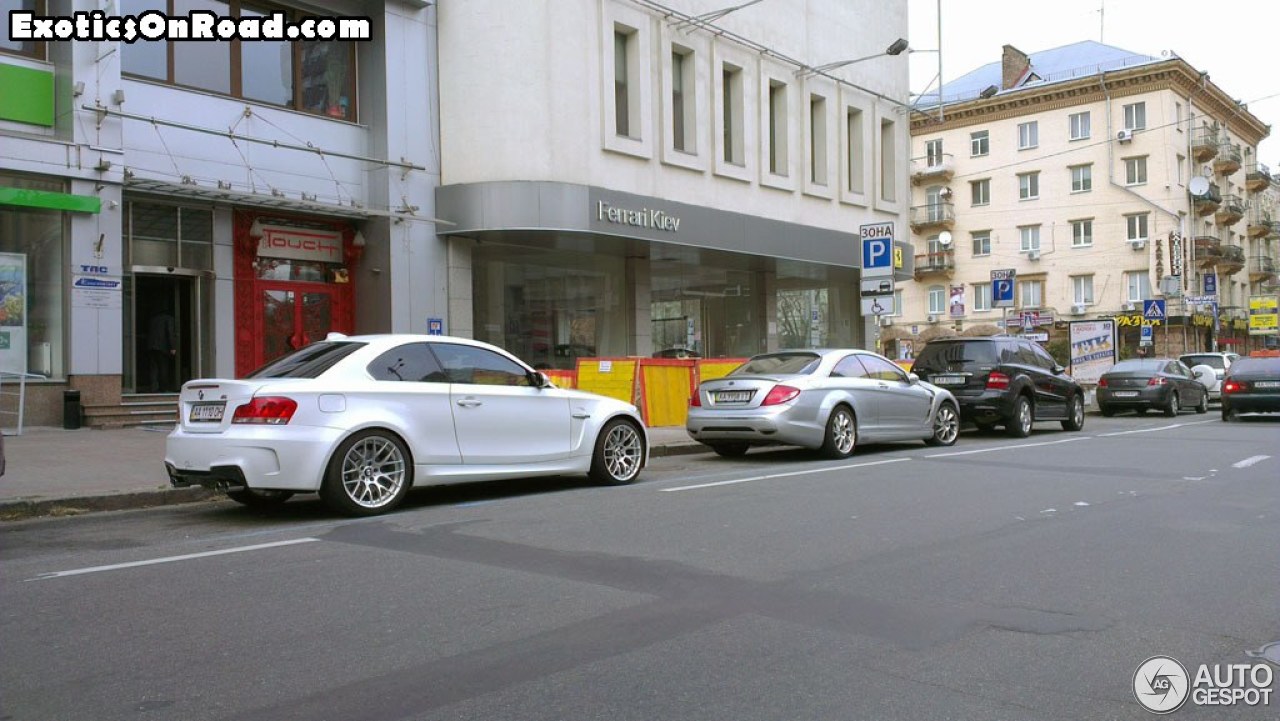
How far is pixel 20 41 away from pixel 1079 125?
172 ft

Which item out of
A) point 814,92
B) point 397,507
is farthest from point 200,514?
point 814,92

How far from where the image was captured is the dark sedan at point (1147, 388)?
24062mm

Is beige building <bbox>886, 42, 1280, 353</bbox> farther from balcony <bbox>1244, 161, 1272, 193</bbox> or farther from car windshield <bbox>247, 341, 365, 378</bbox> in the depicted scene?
car windshield <bbox>247, 341, 365, 378</bbox>

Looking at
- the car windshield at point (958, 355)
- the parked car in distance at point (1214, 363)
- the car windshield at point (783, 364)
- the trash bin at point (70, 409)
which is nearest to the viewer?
the car windshield at point (783, 364)

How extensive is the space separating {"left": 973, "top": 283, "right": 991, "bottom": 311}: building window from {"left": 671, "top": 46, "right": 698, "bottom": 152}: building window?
134 ft

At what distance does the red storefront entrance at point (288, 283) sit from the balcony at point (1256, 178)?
63687mm

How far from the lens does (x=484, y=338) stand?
20406 mm

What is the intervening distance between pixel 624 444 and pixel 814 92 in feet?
61.0

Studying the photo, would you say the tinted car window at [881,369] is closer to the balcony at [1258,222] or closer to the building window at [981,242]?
the building window at [981,242]

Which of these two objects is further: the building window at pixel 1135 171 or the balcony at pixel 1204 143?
the balcony at pixel 1204 143

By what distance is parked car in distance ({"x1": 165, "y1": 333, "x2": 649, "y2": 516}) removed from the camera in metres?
7.66

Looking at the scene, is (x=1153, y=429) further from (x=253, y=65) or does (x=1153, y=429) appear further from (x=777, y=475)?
(x=253, y=65)

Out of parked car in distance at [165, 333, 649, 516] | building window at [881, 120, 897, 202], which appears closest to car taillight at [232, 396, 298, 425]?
parked car in distance at [165, 333, 649, 516]

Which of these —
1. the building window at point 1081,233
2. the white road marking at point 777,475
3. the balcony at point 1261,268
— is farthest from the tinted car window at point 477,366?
the balcony at point 1261,268
